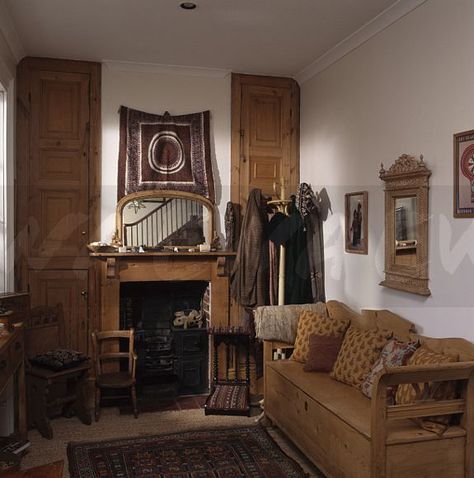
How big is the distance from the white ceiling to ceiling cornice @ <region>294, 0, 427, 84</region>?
1.7 inches

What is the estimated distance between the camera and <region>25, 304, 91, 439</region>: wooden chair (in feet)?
13.5

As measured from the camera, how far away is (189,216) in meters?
5.06

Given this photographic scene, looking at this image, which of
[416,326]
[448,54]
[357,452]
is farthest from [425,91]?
[357,452]

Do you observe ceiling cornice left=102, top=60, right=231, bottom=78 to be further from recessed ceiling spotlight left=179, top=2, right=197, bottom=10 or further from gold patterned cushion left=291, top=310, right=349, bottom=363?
gold patterned cushion left=291, top=310, right=349, bottom=363

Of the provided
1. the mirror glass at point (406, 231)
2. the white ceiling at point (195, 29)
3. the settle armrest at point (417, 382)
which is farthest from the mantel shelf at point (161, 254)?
the settle armrest at point (417, 382)

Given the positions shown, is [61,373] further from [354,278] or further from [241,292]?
[354,278]

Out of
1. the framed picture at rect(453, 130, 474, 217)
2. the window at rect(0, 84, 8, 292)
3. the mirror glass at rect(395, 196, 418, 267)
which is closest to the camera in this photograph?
the framed picture at rect(453, 130, 474, 217)

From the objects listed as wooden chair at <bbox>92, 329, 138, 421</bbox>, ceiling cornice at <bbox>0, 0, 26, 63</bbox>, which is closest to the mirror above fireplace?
wooden chair at <bbox>92, 329, 138, 421</bbox>

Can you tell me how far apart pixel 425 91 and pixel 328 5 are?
0.83 m

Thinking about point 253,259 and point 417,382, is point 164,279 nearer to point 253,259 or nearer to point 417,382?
point 253,259

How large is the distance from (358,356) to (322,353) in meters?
0.40

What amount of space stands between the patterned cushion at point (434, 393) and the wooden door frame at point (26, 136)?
9.53 feet

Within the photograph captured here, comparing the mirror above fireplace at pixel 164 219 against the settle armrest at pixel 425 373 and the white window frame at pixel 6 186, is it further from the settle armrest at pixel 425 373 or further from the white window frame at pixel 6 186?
the settle armrest at pixel 425 373

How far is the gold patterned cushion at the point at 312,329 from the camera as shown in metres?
4.09
